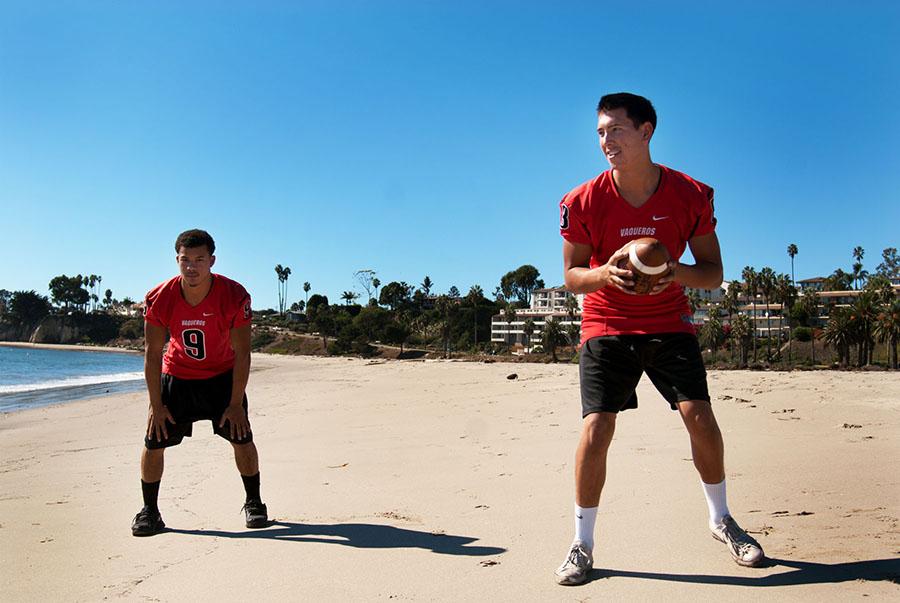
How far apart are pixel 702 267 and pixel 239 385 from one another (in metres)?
2.82

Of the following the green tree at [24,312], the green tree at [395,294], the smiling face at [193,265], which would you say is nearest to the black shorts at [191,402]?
the smiling face at [193,265]

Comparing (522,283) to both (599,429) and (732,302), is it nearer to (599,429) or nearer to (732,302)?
(732,302)

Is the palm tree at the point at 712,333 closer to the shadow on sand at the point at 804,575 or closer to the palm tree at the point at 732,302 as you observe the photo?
the palm tree at the point at 732,302

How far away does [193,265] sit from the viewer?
4.13 m

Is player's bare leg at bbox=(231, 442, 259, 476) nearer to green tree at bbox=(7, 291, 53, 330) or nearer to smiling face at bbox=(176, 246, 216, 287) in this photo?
smiling face at bbox=(176, 246, 216, 287)

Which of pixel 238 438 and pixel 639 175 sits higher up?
pixel 639 175

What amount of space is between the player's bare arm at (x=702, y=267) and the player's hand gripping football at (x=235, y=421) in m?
2.72

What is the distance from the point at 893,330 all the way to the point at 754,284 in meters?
19.4

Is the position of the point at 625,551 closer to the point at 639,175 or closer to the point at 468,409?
the point at 639,175

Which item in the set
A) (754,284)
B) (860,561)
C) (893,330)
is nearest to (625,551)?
(860,561)

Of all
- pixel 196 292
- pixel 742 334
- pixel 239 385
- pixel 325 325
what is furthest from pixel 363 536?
pixel 325 325

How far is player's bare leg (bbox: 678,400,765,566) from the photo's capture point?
2967 mm

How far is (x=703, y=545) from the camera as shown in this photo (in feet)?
10.5

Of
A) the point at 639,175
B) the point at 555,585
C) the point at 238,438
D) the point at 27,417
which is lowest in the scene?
the point at 27,417
